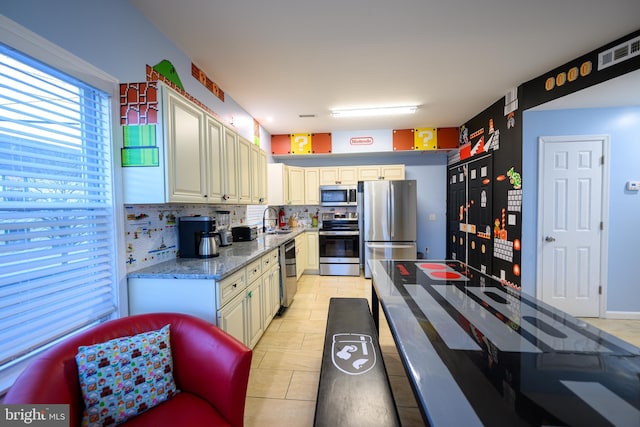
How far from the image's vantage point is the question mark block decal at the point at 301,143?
492 centimetres

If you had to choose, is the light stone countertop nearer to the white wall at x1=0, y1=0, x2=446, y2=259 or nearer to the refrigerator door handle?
the white wall at x1=0, y1=0, x2=446, y2=259

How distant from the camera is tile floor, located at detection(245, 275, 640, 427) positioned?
5.38 feet

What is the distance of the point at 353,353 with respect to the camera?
4.83ft

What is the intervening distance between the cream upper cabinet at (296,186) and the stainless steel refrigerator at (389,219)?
4.02 feet

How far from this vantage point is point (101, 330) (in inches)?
Result: 47.2

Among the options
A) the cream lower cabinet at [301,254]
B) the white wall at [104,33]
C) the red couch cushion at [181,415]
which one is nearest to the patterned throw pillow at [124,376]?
the red couch cushion at [181,415]

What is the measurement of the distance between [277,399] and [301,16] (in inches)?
111

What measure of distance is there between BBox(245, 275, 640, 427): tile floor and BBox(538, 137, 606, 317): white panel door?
442mm

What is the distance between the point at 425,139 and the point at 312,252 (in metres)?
3.02

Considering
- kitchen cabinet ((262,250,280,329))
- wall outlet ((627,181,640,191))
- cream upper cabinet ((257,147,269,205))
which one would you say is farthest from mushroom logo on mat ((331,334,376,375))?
wall outlet ((627,181,640,191))

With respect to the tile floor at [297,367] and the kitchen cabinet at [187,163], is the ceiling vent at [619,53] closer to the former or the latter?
the tile floor at [297,367]
